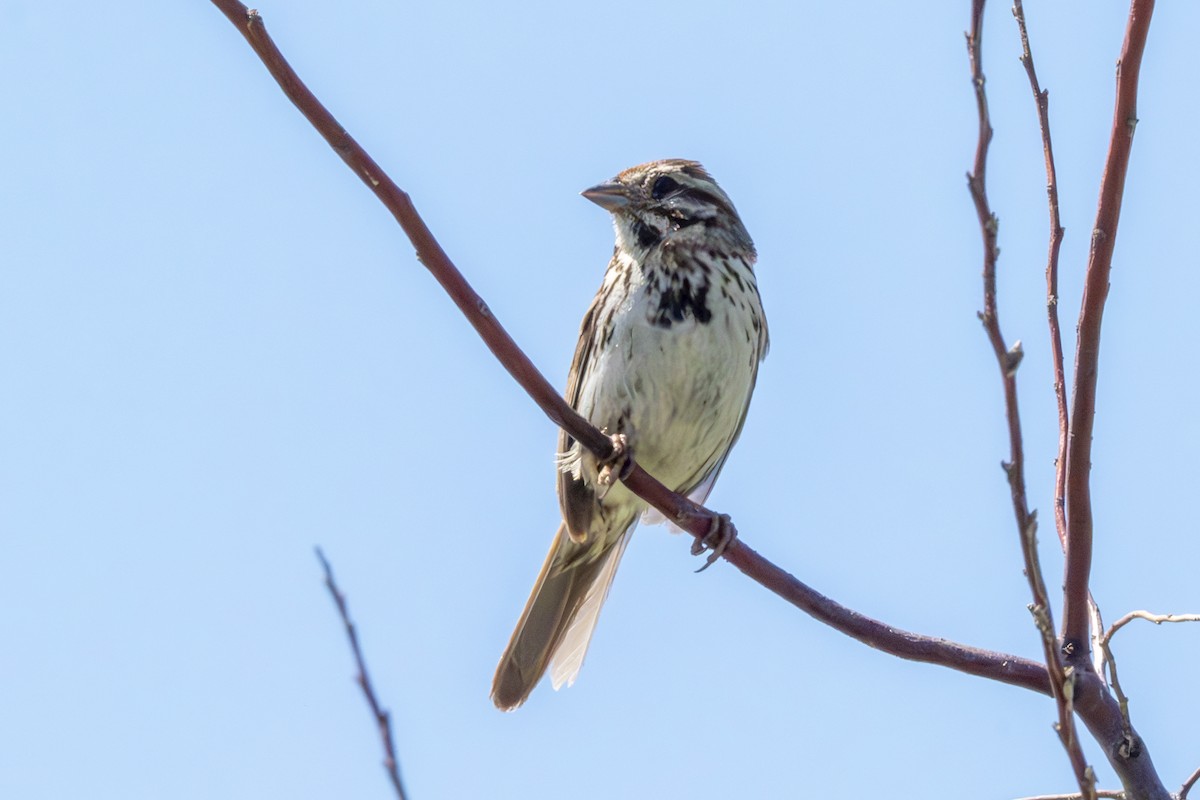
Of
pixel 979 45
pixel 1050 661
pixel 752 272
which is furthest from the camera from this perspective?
pixel 752 272

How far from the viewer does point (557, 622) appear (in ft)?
18.8

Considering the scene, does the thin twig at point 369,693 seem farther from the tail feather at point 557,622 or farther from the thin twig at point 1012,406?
the tail feather at point 557,622

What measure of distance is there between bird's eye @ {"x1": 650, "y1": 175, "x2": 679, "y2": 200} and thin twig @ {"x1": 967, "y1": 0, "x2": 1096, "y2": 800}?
3.51 metres

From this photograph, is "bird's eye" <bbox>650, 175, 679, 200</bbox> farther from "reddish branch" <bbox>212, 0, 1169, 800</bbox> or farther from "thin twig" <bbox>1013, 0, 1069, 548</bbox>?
"thin twig" <bbox>1013, 0, 1069, 548</bbox>

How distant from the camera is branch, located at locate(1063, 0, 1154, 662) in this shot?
9.50ft

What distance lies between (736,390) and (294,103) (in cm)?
258

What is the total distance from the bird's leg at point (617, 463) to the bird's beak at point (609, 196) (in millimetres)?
1171

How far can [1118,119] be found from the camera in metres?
2.90

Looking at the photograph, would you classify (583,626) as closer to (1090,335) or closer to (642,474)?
(642,474)

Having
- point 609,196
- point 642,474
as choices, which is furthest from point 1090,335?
point 609,196

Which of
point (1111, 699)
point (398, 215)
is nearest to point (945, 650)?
point (1111, 699)

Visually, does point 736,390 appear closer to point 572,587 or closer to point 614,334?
point 614,334

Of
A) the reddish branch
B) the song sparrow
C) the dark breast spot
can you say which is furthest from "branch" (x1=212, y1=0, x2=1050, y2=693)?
the dark breast spot

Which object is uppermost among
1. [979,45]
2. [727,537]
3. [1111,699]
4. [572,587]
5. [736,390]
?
[736,390]
